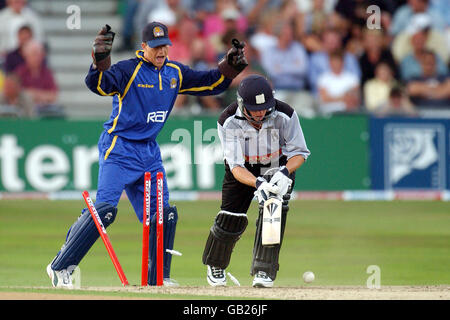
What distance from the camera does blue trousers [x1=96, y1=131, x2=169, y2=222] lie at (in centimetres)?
→ 892

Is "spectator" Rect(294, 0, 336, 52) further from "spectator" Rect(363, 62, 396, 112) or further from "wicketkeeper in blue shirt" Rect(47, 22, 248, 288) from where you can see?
"wicketkeeper in blue shirt" Rect(47, 22, 248, 288)

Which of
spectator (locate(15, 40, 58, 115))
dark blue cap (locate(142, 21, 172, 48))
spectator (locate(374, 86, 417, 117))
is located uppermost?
spectator (locate(15, 40, 58, 115))

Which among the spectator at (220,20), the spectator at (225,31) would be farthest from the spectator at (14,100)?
the spectator at (220,20)

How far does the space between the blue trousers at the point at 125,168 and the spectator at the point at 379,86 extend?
10.0m

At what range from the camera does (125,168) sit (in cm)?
898

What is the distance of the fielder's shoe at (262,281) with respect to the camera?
900cm

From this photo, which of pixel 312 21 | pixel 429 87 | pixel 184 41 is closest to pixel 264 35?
pixel 312 21

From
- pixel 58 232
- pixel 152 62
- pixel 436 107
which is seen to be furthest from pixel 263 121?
pixel 436 107

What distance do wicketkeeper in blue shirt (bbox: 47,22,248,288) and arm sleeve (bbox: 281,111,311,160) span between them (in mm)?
722

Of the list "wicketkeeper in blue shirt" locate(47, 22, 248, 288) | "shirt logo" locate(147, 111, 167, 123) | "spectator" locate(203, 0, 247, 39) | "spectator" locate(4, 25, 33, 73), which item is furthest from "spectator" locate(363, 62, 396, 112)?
"shirt logo" locate(147, 111, 167, 123)

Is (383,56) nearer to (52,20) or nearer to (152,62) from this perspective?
(52,20)

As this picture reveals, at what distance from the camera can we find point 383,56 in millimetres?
19438

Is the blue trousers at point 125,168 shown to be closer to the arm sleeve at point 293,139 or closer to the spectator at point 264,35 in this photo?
the arm sleeve at point 293,139

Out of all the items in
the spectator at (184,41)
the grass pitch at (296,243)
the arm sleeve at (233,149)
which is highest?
the spectator at (184,41)
